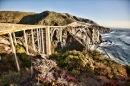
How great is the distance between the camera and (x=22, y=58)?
16219 millimetres

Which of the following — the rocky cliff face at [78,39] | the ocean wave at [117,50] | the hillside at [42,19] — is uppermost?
the hillside at [42,19]

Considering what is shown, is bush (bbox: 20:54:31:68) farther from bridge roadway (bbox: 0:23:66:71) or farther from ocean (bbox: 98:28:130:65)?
ocean (bbox: 98:28:130:65)

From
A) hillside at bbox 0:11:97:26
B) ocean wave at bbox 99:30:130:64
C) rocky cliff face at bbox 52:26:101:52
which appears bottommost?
ocean wave at bbox 99:30:130:64

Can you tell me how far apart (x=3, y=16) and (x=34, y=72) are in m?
99.6

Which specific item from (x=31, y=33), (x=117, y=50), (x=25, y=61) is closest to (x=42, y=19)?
(x=117, y=50)

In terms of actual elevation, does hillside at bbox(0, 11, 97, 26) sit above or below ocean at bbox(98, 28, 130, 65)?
above

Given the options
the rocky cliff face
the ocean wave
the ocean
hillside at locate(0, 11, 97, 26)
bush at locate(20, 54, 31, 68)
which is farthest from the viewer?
hillside at locate(0, 11, 97, 26)

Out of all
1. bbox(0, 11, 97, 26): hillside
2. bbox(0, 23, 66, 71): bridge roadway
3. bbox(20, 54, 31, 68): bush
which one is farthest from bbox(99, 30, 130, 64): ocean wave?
bbox(20, 54, 31, 68): bush

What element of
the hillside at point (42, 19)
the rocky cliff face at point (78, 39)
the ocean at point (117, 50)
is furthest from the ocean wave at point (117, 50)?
the hillside at point (42, 19)

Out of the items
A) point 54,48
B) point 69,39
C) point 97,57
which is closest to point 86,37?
point 69,39

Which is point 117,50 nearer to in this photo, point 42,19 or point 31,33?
point 31,33

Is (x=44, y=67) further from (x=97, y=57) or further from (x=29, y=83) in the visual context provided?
(x=97, y=57)

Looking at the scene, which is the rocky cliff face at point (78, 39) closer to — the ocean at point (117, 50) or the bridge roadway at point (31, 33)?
the bridge roadway at point (31, 33)

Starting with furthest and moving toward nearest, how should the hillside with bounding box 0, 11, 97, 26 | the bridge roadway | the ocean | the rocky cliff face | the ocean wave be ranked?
the hillside with bounding box 0, 11, 97, 26
the rocky cliff face
the ocean wave
the ocean
the bridge roadway
